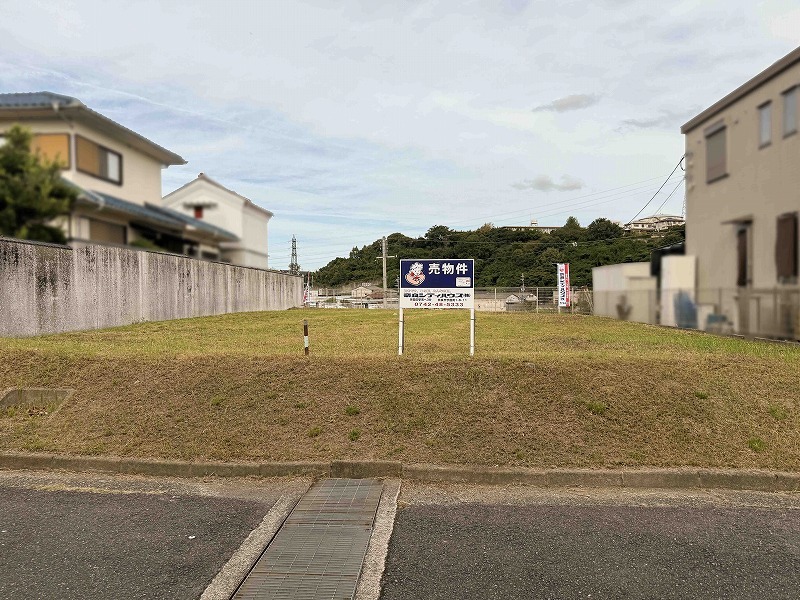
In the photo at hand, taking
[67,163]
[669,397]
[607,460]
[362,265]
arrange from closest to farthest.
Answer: [67,163] → [607,460] → [669,397] → [362,265]

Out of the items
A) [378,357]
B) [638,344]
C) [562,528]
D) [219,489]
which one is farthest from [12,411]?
[638,344]

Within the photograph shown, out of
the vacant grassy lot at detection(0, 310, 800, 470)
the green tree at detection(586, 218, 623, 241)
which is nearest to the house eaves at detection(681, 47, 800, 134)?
the vacant grassy lot at detection(0, 310, 800, 470)

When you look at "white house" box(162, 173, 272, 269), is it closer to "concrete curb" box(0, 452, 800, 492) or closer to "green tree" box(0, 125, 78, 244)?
"green tree" box(0, 125, 78, 244)

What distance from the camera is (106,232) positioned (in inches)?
181

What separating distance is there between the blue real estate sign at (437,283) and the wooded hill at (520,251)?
3154 millimetres

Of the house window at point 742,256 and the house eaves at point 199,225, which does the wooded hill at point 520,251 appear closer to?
the house window at point 742,256

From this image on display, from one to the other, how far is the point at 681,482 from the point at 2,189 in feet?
22.9

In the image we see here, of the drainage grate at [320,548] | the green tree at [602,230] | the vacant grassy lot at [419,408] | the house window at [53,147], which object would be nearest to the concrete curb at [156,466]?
the vacant grassy lot at [419,408]

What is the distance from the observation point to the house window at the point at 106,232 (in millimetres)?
4465

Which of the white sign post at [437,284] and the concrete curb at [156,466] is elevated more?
the white sign post at [437,284]

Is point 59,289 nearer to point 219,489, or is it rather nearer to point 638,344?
point 219,489

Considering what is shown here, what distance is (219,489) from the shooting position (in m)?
4.52

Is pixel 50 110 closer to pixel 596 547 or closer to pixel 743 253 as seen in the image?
pixel 596 547

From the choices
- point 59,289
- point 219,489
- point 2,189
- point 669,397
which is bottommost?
point 219,489
